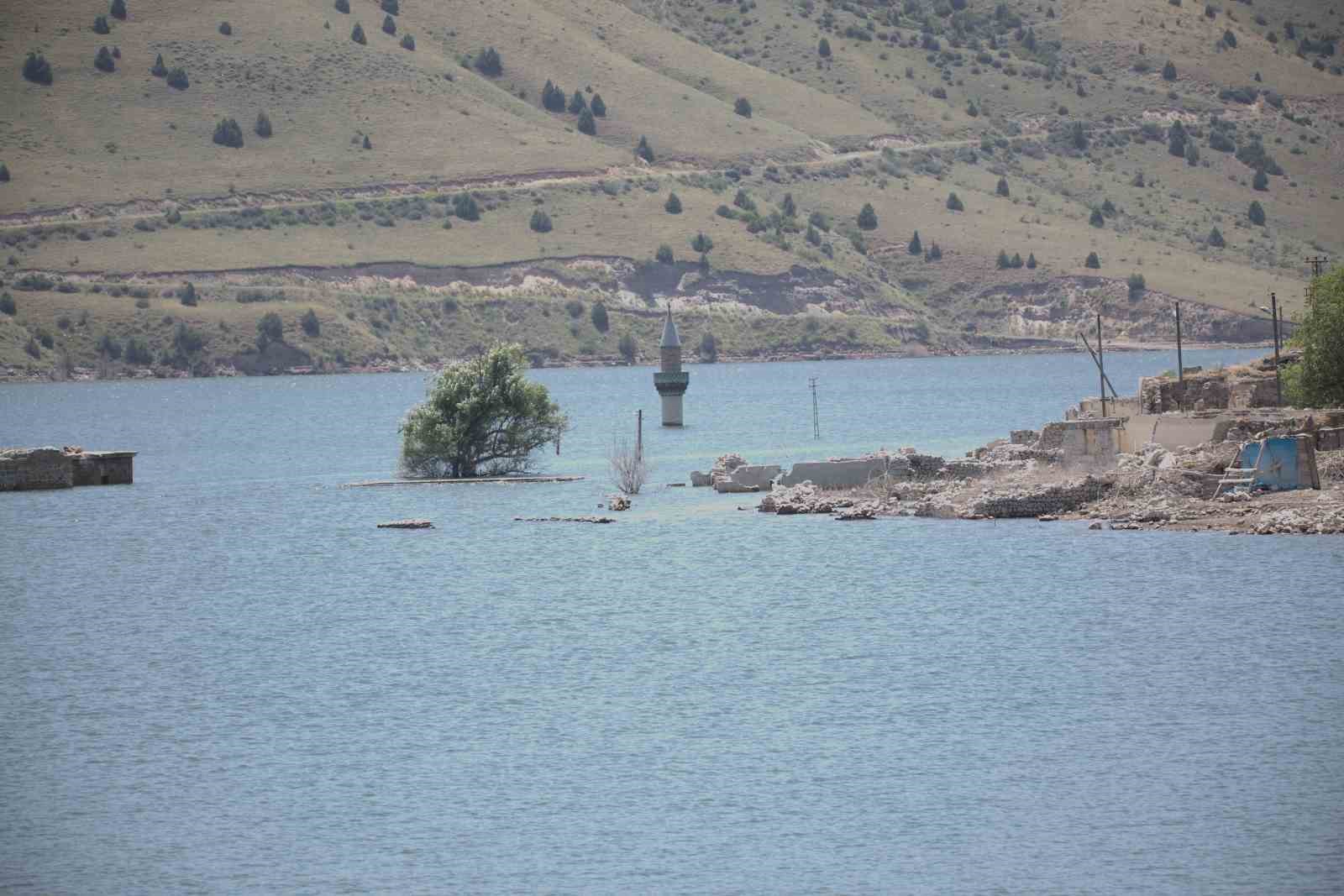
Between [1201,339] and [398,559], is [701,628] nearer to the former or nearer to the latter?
[398,559]

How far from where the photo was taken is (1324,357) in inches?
2023

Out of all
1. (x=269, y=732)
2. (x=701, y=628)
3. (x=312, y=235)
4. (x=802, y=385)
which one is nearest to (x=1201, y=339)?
(x=802, y=385)

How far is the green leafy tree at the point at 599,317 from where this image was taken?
155 m

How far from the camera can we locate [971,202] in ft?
616

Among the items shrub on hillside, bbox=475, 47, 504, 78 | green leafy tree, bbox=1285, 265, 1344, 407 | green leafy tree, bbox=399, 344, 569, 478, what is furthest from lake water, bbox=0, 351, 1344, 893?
shrub on hillside, bbox=475, 47, 504, 78

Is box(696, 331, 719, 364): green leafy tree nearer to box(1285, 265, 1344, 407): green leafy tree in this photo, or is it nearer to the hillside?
the hillside

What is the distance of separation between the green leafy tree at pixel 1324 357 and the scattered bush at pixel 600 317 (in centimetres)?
10495

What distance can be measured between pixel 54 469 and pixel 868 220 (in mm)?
119629

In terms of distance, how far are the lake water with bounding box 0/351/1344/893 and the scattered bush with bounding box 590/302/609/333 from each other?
10005 cm

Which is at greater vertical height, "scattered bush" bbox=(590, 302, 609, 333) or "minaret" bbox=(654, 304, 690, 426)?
"scattered bush" bbox=(590, 302, 609, 333)

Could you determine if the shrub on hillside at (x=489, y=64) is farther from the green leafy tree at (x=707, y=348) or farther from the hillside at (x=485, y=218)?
the green leafy tree at (x=707, y=348)

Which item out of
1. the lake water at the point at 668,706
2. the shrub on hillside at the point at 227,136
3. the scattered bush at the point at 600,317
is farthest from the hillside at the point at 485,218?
the lake water at the point at 668,706

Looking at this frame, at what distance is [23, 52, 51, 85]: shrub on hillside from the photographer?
559ft

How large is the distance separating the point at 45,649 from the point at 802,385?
117 metres
